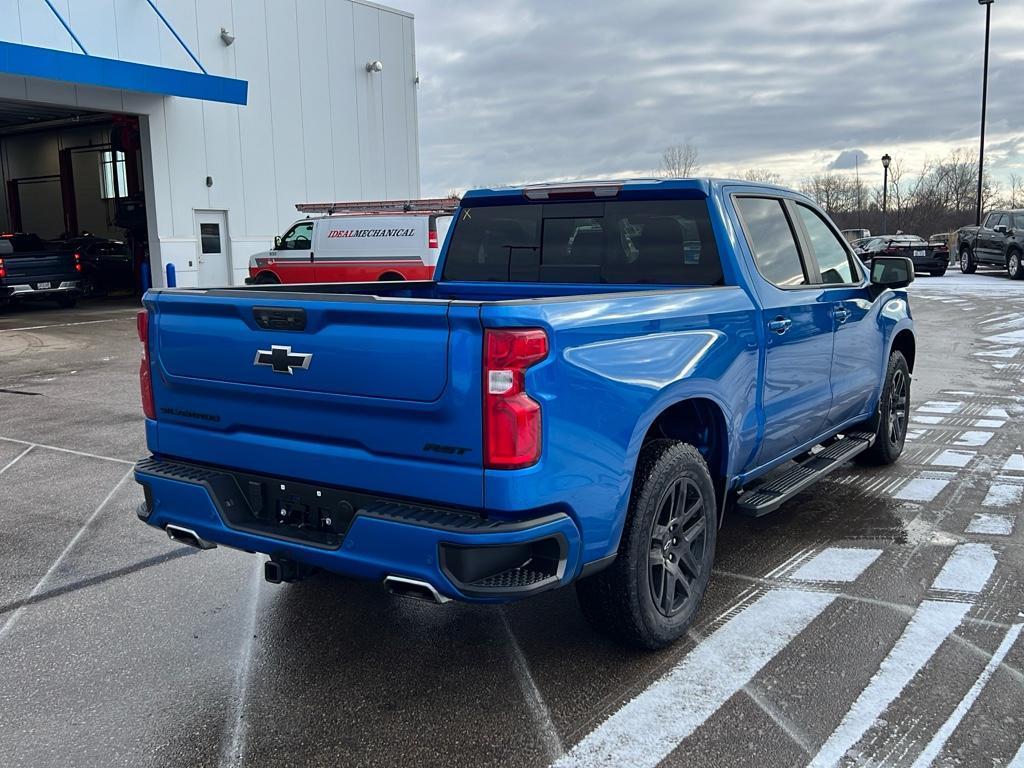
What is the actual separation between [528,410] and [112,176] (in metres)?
33.9

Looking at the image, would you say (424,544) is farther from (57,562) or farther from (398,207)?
(398,207)

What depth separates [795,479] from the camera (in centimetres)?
497

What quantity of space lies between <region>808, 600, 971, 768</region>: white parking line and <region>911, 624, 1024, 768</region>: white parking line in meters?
0.20

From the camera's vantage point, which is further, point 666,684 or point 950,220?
point 950,220

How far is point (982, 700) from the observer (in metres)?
3.43

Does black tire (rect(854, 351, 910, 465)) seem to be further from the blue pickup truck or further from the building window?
the building window

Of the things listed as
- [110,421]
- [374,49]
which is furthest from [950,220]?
[110,421]

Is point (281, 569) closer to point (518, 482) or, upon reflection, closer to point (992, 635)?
point (518, 482)

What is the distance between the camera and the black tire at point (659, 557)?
357cm

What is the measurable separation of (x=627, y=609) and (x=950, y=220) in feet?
217

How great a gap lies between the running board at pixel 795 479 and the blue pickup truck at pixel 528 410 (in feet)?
0.06

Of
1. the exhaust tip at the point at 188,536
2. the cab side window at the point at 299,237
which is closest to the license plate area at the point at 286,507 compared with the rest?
the exhaust tip at the point at 188,536

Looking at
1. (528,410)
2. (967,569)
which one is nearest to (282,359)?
(528,410)

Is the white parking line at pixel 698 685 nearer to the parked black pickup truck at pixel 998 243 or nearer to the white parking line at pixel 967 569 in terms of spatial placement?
the white parking line at pixel 967 569
